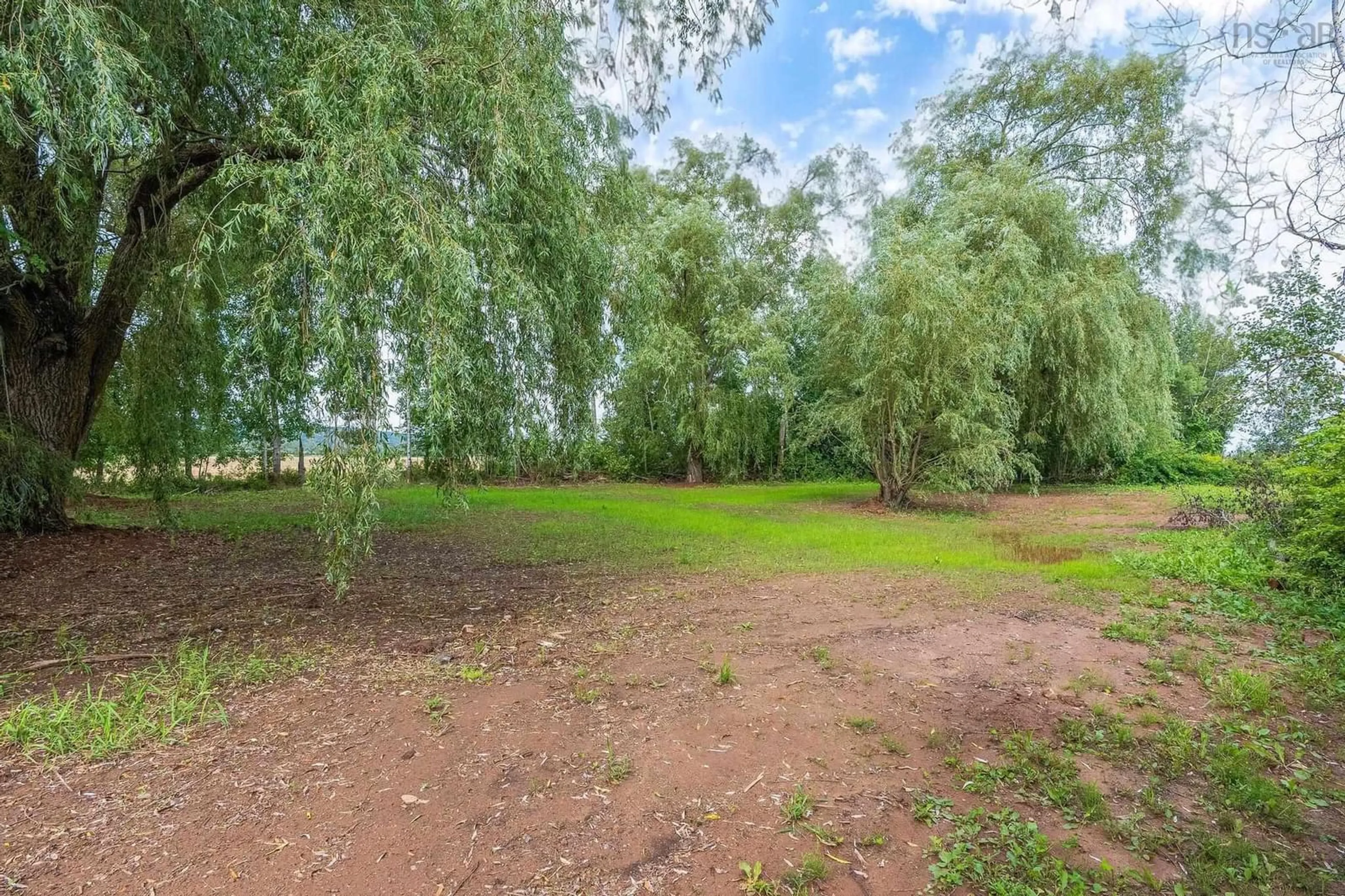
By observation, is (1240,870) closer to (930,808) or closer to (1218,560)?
(930,808)

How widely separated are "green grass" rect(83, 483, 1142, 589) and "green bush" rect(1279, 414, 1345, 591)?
1320 millimetres

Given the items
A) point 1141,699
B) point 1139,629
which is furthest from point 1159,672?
point 1139,629

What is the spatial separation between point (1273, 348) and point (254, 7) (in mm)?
9036

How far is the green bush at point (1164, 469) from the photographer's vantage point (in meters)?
17.5

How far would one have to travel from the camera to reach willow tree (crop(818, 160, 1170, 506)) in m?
11.6

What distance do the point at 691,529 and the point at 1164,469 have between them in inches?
641

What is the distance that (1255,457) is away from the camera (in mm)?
7215

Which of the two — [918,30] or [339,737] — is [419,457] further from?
[918,30]

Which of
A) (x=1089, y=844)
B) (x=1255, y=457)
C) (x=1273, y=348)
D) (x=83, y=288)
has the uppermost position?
(x=83, y=288)

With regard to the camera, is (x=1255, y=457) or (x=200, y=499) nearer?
(x=1255, y=457)

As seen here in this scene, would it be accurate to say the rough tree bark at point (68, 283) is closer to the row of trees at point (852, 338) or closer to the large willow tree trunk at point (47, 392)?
the large willow tree trunk at point (47, 392)

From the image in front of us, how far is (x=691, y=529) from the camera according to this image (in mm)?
10148

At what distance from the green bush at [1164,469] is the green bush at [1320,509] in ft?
44.1

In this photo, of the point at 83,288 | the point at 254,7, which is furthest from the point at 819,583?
the point at 83,288
